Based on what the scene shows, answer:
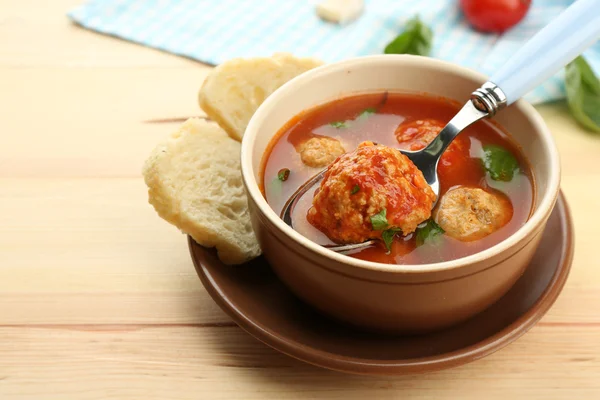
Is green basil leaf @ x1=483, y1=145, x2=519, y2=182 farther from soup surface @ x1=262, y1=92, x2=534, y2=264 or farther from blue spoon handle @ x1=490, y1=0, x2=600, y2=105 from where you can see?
blue spoon handle @ x1=490, y1=0, x2=600, y2=105

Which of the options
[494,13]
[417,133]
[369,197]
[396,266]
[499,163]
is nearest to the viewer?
[396,266]

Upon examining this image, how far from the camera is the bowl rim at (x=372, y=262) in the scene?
1.78 meters

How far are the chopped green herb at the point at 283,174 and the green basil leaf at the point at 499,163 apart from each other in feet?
2.04

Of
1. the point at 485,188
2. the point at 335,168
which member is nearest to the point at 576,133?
the point at 485,188

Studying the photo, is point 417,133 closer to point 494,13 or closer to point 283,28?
point 494,13

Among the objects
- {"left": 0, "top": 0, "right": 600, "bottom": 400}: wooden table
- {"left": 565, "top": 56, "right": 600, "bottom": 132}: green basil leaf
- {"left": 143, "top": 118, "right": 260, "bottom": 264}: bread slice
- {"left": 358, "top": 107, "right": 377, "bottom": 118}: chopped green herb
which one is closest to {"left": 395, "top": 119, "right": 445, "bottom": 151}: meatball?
{"left": 358, "top": 107, "right": 377, "bottom": 118}: chopped green herb

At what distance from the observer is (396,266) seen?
1766mm

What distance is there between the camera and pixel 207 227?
2.17m

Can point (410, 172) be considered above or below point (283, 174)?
above

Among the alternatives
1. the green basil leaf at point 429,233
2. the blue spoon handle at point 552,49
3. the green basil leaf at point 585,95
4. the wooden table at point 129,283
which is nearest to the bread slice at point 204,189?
the wooden table at point 129,283

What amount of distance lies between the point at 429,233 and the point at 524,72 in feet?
1.93

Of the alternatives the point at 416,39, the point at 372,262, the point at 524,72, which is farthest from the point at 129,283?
the point at 416,39

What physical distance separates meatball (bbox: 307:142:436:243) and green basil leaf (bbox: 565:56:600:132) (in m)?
1.36

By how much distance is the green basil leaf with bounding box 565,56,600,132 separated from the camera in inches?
118
